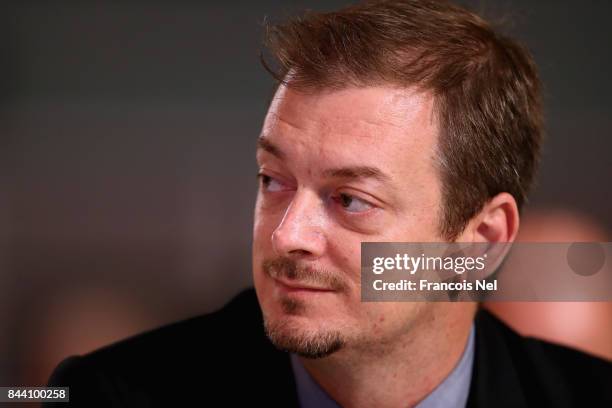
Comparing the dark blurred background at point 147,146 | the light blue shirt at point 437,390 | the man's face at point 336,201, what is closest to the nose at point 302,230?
the man's face at point 336,201

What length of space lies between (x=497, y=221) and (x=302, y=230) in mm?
390

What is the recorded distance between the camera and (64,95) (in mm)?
1623

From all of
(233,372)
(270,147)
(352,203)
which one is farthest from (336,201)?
(233,372)

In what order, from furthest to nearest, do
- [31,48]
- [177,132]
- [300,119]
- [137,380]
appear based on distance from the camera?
[177,132], [31,48], [137,380], [300,119]

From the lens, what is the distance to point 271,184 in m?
1.10

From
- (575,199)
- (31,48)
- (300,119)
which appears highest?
(31,48)

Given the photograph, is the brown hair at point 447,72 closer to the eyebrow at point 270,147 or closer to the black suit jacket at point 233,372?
the eyebrow at point 270,147

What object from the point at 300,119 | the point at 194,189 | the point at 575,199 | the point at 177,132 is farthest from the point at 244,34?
the point at 575,199

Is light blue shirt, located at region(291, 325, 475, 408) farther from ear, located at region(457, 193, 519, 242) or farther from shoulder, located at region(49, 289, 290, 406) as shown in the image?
ear, located at region(457, 193, 519, 242)

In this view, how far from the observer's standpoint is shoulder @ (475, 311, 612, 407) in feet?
4.25

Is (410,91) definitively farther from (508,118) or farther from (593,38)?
(593,38)

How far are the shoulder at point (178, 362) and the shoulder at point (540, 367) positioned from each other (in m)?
0.40

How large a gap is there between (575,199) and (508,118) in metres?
0.52

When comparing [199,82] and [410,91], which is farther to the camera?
[199,82]
